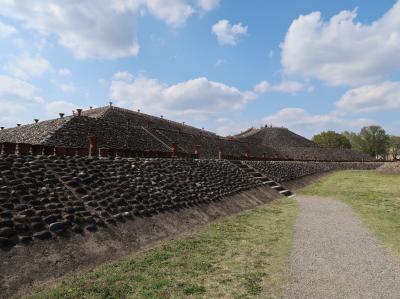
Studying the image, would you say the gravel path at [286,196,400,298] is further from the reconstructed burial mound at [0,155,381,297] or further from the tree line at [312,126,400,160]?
the tree line at [312,126,400,160]

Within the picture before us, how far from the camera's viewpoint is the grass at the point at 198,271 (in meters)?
6.28

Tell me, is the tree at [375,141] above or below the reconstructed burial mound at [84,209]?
above

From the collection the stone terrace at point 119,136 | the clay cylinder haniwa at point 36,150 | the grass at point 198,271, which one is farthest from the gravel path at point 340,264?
the stone terrace at point 119,136

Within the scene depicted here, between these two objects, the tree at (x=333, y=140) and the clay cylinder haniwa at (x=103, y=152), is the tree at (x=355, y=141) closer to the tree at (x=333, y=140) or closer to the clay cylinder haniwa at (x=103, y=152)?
the tree at (x=333, y=140)

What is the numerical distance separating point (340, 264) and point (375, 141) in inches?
3769

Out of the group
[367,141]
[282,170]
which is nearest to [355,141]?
[367,141]

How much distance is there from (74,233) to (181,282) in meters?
3.45

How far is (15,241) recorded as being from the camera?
7.50m

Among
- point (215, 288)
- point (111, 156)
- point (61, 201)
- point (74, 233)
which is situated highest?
point (111, 156)

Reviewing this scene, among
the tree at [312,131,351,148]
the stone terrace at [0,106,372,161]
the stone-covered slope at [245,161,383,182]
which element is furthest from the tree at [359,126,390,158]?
the stone-covered slope at [245,161,383,182]

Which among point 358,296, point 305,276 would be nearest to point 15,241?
point 305,276

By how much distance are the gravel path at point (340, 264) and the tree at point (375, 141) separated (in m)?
89.7

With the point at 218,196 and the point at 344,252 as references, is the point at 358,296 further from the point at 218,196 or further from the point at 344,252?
the point at 218,196

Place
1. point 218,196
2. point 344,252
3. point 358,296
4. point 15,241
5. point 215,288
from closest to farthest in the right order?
1. point 358,296
2. point 215,288
3. point 15,241
4. point 344,252
5. point 218,196
